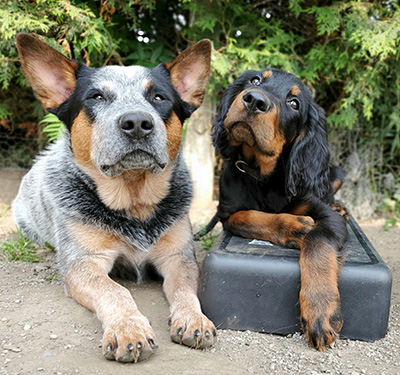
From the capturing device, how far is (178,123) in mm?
3158

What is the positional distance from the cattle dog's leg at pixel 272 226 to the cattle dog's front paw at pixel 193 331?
2.50 ft

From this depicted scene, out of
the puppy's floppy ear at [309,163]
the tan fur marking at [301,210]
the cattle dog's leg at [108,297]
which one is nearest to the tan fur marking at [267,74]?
the puppy's floppy ear at [309,163]

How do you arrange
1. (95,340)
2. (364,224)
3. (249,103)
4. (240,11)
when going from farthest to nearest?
(364,224) < (240,11) < (249,103) < (95,340)

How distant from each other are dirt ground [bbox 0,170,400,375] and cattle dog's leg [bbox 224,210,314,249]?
59cm

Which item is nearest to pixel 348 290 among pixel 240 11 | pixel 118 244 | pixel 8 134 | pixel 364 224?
pixel 118 244

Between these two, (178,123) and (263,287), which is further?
(178,123)

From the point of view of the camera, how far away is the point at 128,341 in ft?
7.13

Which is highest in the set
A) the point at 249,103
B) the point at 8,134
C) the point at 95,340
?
the point at 249,103

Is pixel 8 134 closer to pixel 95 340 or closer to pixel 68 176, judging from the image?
pixel 68 176

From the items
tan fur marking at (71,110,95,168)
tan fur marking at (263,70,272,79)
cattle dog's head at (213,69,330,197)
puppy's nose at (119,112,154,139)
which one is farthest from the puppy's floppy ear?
tan fur marking at (71,110,95,168)

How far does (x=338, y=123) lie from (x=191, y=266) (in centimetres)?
322

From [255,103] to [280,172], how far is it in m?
0.62

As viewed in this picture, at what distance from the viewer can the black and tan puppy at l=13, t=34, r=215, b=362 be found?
2.72 m

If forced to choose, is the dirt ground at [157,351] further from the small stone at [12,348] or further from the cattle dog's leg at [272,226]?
the cattle dog's leg at [272,226]
